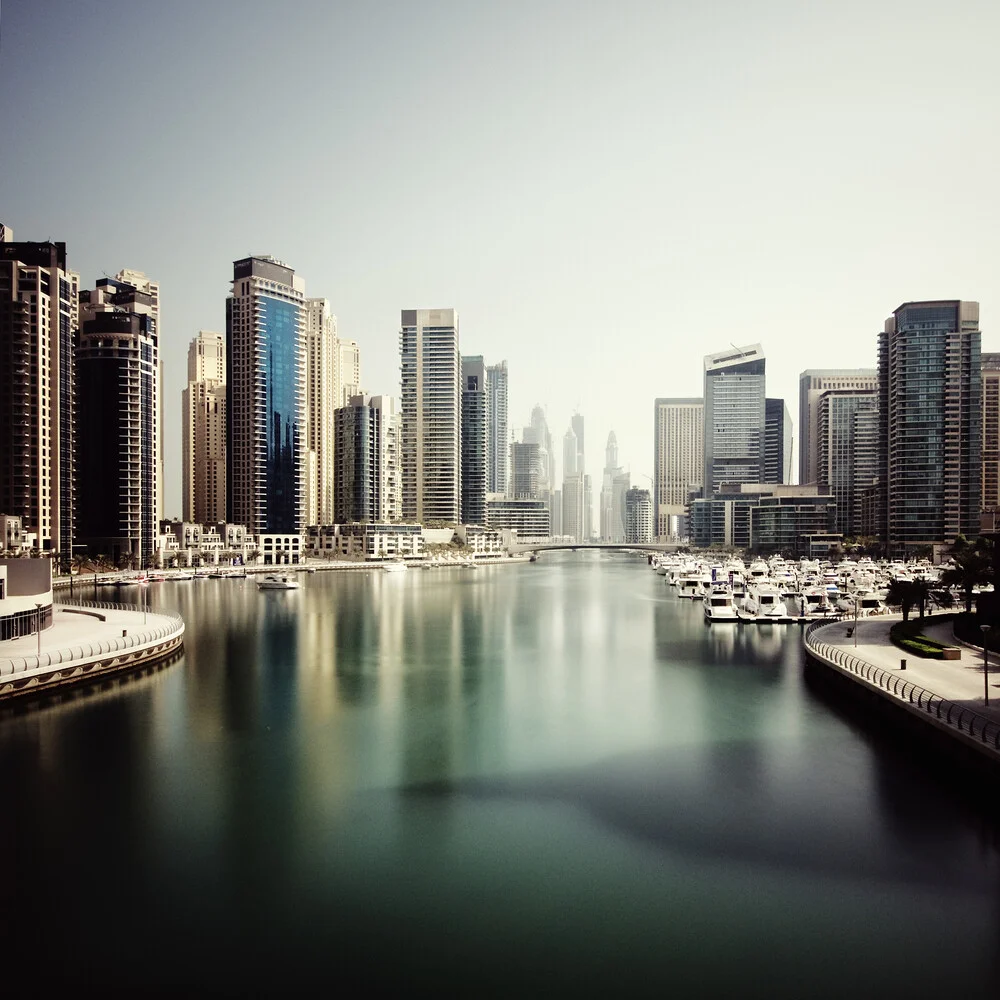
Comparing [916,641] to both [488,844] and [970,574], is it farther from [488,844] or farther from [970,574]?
[488,844]

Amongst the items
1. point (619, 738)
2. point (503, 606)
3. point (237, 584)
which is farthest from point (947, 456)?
point (619, 738)

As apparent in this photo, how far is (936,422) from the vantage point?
176m

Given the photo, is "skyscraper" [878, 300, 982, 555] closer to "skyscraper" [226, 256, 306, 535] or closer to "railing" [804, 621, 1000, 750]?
"railing" [804, 621, 1000, 750]

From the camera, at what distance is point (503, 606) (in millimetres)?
102188

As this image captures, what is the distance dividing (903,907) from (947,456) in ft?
595

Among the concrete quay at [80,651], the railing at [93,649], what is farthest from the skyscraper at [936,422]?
the concrete quay at [80,651]

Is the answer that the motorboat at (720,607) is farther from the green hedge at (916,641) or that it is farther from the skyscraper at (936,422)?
the skyscraper at (936,422)

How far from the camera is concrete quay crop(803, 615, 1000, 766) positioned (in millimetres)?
30094

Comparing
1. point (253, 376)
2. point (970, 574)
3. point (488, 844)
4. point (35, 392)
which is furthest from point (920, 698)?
point (253, 376)

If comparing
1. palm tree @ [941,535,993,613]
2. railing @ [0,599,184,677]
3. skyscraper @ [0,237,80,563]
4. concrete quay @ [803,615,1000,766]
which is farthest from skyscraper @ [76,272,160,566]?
palm tree @ [941,535,993,613]

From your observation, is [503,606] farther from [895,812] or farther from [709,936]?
[709,936]

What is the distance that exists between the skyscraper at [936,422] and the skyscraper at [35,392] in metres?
174

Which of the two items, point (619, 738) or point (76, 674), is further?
point (76, 674)

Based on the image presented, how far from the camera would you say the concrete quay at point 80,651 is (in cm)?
4281
